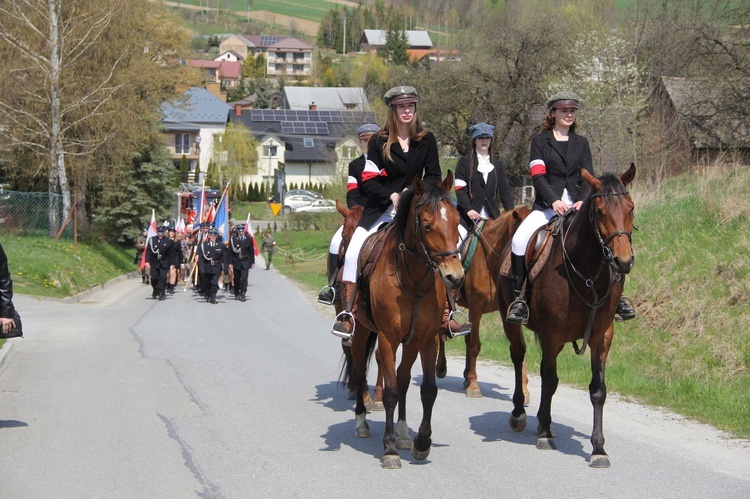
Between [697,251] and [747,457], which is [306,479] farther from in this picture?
[697,251]

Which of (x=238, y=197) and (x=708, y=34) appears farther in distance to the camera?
(x=238, y=197)

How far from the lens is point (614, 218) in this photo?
725 cm

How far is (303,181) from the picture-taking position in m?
103

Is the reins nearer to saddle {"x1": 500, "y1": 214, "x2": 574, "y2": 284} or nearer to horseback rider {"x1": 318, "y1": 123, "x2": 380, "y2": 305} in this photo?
saddle {"x1": 500, "y1": 214, "x2": 574, "y2": 284}

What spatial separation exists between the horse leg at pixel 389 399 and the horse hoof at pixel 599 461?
1.53m

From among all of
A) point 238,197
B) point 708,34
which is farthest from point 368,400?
point 238,197

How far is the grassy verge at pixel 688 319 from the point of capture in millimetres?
10453

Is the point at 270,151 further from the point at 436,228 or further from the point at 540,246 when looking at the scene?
the point at 436,228

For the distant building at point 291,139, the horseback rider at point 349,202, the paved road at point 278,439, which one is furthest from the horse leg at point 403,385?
the distant building at point 291,139

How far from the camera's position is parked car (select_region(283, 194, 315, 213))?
256 feet

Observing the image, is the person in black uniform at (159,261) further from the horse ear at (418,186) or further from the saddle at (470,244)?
the horse ear at (418,186)

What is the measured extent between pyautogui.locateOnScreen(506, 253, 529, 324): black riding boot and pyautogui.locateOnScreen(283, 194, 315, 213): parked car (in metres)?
68.8

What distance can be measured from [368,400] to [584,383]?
3.39 metres

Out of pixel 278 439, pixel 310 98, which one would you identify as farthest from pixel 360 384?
pixel 310 98
